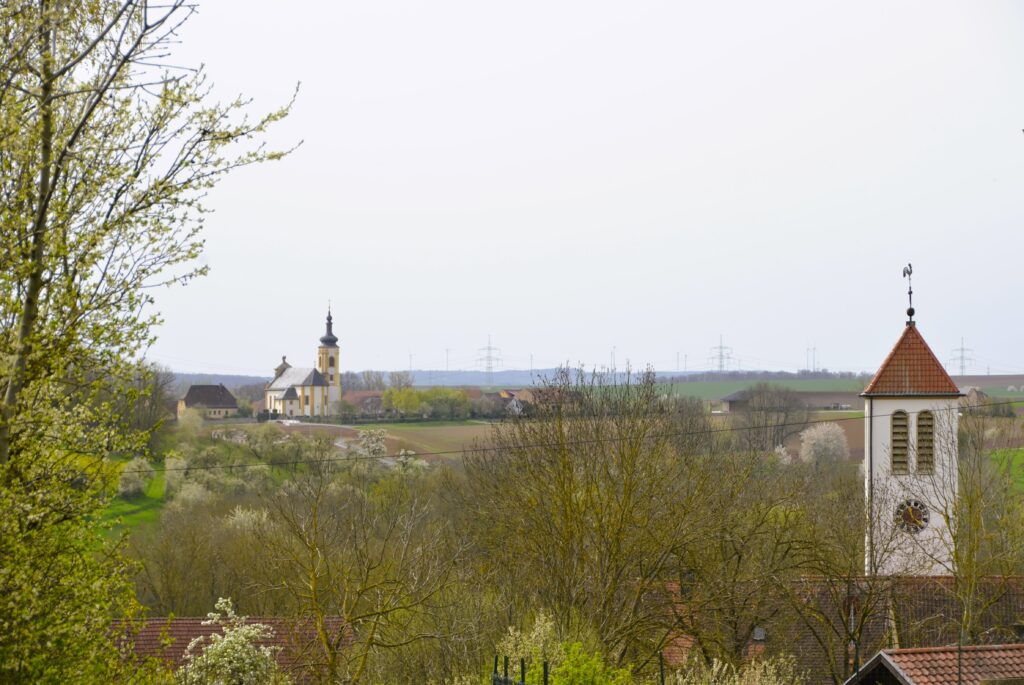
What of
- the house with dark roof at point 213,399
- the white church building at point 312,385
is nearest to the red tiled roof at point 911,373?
the house with dark roof at point 213,399

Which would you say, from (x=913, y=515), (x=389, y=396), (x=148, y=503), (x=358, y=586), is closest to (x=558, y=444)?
(x=358, y=586)

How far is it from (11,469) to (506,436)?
24.8 meters

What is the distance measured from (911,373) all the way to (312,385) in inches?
5425

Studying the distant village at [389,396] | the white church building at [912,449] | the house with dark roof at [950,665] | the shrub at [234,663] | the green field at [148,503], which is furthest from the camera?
the distant village at [389,396]

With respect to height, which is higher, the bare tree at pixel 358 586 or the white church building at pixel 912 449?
the white church building at pixel 912 449

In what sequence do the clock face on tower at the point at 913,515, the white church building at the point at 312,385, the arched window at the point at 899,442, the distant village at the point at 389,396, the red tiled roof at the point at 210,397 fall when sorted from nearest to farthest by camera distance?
the clock face on tower at the point at 913,515 → the arched window at the point at 899,442 → the distant village at the point at 389,396 → the red tiled roof at the point at 210,397 → the white church building at the point at 312,385

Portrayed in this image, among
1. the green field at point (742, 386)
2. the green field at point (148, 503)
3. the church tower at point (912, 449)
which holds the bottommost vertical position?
the green field at point (148, 503)

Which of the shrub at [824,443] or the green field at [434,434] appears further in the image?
the shrub at [824,443]

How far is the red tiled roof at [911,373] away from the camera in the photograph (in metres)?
30.9

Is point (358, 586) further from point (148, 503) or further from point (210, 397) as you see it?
point (210, 397)

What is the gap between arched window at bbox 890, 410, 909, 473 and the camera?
30547mm

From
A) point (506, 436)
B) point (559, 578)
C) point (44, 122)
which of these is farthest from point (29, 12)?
point (506, 436)

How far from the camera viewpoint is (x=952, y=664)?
17.0 metres

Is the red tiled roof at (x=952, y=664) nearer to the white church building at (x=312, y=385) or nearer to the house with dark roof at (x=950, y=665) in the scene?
the house with dark roof at (x=950, y=665)
